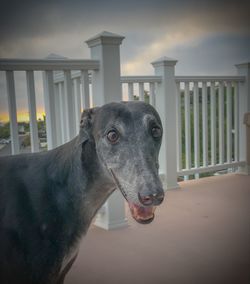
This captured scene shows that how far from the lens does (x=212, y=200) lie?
2.77m

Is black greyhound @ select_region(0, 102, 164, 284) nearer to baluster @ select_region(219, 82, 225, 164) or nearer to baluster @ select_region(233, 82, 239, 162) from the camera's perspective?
baluster @ select_region(219, 82, 225, 164)

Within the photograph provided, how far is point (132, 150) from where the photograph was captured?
972 millimetres

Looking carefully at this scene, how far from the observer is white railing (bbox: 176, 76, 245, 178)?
10.9 ft

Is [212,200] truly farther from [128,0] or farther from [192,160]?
→ [128,0]

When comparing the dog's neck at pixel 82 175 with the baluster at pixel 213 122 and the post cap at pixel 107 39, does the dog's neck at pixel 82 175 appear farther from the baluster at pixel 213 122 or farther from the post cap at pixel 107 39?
the baluster at pixel 213 122

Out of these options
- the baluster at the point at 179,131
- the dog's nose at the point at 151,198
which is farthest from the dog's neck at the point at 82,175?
the baluster at the point at 179,131

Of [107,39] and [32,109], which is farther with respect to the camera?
[107,39]

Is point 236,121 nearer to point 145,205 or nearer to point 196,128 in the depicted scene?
point 196,128

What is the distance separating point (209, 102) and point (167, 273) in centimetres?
226

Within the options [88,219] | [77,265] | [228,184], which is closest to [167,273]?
[77,265]

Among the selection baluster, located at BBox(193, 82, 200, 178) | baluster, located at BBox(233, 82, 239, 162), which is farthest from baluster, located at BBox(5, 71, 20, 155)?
baluster, located at BBox(233, 82, 239, 162)

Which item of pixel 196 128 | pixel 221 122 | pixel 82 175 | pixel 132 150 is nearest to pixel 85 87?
pixel 82 175

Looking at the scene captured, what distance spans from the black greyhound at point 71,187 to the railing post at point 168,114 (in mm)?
2002

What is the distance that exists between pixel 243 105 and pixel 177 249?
2206mm
